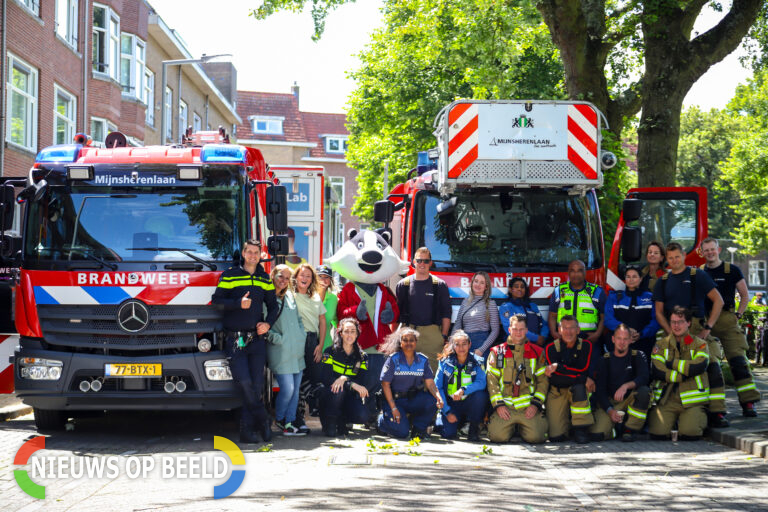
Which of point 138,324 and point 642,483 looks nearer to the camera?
point 642,483

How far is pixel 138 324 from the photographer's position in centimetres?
964

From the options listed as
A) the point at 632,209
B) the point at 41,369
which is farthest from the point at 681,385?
the point at 41,369

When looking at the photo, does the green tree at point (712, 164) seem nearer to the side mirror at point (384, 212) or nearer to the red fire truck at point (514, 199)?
the red fire truck at point (514, 199)

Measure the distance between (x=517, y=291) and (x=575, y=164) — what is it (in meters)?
1.60

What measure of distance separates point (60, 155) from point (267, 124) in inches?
2096

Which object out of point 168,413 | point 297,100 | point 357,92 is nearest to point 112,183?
point 168,413

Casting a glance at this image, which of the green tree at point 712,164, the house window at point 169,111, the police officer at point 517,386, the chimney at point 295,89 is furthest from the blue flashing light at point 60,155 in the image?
the chimney at point 295,89

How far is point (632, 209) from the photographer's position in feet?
38.8

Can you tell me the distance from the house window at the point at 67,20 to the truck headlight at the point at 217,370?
16157 millimetres

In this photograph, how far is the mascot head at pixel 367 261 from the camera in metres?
11.4

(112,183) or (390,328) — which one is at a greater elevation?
(112,183)

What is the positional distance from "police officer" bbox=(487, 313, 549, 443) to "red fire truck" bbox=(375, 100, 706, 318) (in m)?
0.80

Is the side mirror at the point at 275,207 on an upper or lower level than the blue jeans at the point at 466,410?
upper

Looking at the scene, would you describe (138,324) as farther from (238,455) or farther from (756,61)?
(756,61)
